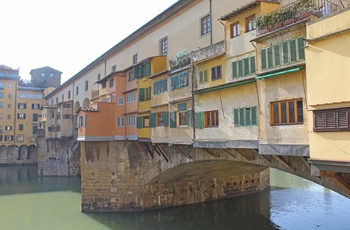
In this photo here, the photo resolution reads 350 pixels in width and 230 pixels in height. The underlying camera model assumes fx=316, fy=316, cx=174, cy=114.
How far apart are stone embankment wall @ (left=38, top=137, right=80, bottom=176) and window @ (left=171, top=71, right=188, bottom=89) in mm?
32678

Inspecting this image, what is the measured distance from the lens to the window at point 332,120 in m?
8.14

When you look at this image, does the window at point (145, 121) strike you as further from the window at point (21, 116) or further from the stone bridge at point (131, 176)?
the window at point (21, 116)

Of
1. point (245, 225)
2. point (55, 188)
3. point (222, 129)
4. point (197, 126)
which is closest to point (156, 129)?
point (197, 126)

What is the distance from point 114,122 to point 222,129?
11961mm

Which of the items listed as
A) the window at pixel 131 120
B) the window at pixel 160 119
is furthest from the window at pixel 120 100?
the window at pixel 160 119

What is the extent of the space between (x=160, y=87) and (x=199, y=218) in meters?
10.4

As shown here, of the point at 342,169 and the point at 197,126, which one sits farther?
the point at 197,126

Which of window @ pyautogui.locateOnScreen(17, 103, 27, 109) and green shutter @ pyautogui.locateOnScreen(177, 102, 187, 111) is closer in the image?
green shutter @ pyautogui.locateOnScreen(177, 102, 187, 111)

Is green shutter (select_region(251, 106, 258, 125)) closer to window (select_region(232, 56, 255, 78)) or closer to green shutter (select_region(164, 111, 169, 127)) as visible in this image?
window (select_region(232, 56, 255, 78))

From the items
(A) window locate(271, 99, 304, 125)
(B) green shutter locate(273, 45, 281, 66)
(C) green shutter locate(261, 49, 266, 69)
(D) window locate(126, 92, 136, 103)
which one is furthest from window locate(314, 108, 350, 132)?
(D) window locate(126, 92, 136, 103)

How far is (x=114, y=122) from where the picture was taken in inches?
932

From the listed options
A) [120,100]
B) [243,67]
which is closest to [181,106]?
[243,67]

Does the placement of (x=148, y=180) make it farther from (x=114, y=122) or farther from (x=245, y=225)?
(x=245, y=225)

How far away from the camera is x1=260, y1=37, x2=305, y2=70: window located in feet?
32.3
